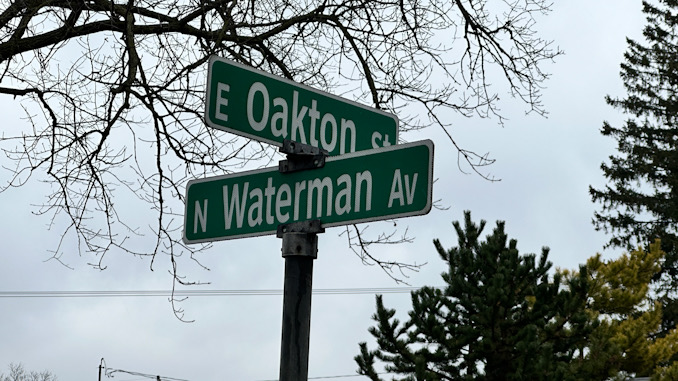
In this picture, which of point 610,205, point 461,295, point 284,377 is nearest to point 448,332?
point 461,295

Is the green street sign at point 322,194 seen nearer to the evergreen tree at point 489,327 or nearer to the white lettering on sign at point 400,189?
the white lettering on sign at point 400,189

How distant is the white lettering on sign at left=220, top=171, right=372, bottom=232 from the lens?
3740 mm

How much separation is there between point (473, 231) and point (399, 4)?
387 centimetres

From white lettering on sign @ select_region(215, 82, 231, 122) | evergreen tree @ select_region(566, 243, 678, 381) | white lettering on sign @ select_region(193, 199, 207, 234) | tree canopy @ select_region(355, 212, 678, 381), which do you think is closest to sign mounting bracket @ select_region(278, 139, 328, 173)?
white lettering on sign @ select_region(215, 82, 231, 122)

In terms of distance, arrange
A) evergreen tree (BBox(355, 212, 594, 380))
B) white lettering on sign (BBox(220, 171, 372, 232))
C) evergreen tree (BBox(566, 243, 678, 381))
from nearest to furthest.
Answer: white lettering on sign (BBox(220, 171, 372, 232)), evergreen tree (BBox(355, 212, 594, 380)), evergreen tree (BBox(566, 243, 678, 381))

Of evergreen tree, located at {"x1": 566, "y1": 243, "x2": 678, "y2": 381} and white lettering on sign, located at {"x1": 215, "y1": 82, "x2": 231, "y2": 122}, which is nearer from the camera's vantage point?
white lettering on sign, located at {"x1": 215, "y1": 82, "x2": 231, "y2": 122}

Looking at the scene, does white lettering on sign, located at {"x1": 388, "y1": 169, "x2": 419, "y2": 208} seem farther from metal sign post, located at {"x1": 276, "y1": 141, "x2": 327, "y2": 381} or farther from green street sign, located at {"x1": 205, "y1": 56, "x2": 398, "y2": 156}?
green street sign, located at {"x1": 205, "y1": 56, "x2": 398, "y2": 156}

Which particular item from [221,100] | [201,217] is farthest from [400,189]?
[201,217]

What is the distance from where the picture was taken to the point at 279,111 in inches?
154

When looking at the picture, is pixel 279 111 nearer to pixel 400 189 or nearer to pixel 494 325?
pixel 400 189

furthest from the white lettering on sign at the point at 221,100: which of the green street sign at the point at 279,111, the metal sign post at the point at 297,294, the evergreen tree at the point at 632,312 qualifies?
the evergreen tree at the point at 632,312

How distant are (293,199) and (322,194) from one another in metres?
0.13

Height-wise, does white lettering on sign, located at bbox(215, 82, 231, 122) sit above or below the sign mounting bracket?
above

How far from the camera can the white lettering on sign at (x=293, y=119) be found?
3.85 meters
